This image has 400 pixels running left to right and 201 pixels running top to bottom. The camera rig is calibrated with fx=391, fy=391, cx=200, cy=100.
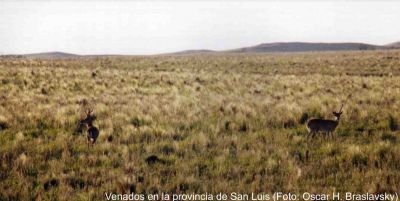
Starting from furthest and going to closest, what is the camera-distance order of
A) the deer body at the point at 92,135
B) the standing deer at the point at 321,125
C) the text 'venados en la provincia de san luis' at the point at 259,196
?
1. the standing deer at the point at 321,125
2. the deer body at the point at 92,135
3. the text 'venados en la provincia de san luis' at the point at 259,196

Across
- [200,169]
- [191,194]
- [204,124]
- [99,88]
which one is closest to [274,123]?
[204,124]

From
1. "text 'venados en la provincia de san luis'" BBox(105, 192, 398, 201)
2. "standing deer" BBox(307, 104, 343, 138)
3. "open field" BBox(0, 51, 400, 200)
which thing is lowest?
"text 'venados en la provincia de san luis'" BBox(105, 192, 398, 201)

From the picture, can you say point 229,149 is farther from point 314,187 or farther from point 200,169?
point 314,187

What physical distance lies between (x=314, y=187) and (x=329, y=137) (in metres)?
3.25

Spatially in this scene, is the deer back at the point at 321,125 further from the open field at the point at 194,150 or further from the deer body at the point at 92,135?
the deer body at the point at 92,135

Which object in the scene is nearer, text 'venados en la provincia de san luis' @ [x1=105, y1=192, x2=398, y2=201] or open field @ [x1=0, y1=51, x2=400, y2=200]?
text 'venados en la provincia de san luis' @ [x1=105, y1=192, x2=398, y2=201]

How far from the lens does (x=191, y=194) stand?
554cm

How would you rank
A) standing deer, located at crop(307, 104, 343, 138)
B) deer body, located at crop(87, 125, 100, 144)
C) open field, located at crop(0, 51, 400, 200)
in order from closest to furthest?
open field, located at crop(0, 51, 400, 200) → deer body, located at crop(87, 125, 100, 144) → standing deer, located at crop(307, 104, 343, 138)

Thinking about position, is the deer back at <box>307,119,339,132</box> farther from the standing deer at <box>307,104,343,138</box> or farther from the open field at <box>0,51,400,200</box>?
the open field at <box>0,51,400,200</box>

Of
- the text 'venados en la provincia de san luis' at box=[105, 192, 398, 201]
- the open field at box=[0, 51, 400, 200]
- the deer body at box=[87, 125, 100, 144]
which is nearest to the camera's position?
the text 'venados en la provincia de san luis' at box=[105, 192, 398, 201]

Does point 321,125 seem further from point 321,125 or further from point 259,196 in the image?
point 259,196

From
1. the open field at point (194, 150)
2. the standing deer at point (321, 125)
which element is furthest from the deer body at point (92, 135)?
the standing deer at point (321, 125)

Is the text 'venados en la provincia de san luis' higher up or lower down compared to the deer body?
lower down

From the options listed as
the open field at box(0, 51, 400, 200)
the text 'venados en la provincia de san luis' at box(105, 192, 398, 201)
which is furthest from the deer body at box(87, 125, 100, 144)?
the text 'venados en la provincia de san luis' at box(105, 192, 398, 201)
